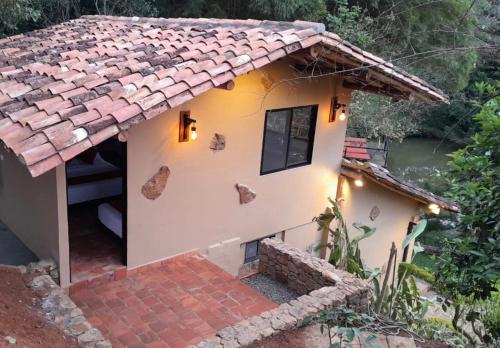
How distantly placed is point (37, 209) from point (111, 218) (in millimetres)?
1269

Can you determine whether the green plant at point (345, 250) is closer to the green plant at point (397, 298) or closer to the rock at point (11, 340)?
the green plant at point (397, 298)

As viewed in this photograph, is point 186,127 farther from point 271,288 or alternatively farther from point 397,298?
point 397,298

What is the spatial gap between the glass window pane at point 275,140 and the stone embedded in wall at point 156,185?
218 centimetres

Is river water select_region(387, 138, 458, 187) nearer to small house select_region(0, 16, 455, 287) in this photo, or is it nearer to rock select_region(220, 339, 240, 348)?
small house select_region(0, 16, 455, 287)

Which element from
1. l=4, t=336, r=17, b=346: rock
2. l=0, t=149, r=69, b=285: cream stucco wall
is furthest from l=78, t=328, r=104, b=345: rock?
l=0, t=149, r=69, b=285: cream stucco wall

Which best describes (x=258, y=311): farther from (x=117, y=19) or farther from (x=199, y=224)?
(x=117, y=19)

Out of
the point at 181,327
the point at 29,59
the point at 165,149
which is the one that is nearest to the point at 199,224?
the point at 165,149

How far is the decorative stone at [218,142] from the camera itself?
759cm

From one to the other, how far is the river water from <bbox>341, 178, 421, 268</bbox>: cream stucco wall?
46.0ft

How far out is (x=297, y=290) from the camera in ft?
25.5

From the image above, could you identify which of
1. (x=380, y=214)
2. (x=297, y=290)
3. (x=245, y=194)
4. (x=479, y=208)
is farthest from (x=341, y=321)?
(x=380, y=214)

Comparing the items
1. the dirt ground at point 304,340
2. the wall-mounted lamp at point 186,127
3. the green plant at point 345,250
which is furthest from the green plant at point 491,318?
the wall-mounted lamp at point 186,127

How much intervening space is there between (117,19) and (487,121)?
32.0 ft

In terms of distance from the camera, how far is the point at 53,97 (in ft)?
18.0
